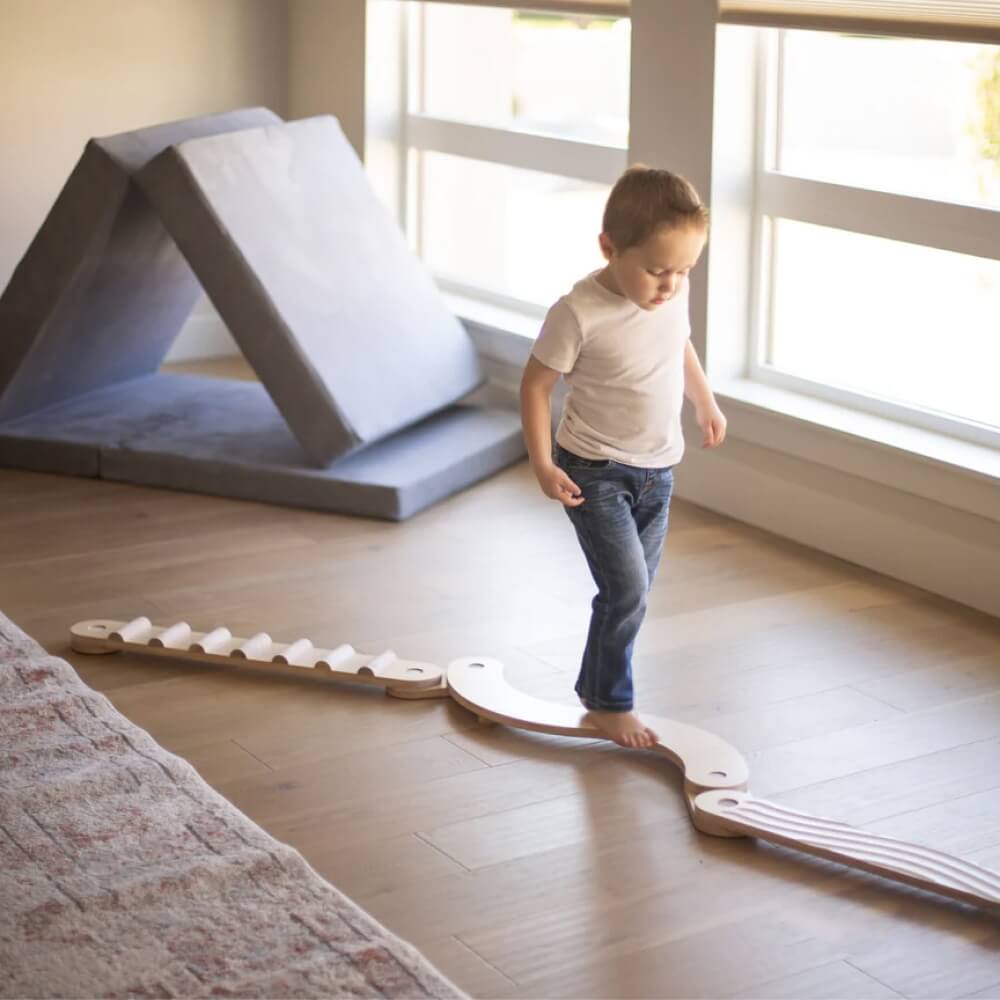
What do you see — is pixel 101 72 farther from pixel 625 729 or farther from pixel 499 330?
pixel 625 729

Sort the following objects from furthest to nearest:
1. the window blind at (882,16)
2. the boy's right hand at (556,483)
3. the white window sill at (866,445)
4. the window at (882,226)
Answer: the window at (882,226) → the white window sill at (866,445) → the window blind at (882,16) → the boy's right hand at (556,483)

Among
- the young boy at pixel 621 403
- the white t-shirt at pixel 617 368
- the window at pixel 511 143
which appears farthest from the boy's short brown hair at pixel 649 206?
the window at pixel 511 143

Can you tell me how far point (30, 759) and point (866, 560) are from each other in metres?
1.87

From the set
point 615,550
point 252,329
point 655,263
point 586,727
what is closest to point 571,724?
point 586,727

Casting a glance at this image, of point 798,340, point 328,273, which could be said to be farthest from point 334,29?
point 798,340

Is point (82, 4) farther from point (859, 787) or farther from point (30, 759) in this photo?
point (859, 787)

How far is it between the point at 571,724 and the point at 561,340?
63 centimetres

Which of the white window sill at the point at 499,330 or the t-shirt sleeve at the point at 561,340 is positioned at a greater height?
the t-shirt sleeve at the point at 561,340

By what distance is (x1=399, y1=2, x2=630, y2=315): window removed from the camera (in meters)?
4.38

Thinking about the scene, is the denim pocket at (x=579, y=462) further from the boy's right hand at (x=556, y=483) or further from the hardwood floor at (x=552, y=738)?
the hardwood floor at (x=552, y=738)

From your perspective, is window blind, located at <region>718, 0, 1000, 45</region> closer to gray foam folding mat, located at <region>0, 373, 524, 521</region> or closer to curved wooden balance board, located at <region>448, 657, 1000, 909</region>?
gray foam folding mat, located at <region>0, 373, 524, 521</region>

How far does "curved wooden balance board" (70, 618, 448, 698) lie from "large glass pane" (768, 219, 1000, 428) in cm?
138

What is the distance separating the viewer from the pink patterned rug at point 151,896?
180 cm

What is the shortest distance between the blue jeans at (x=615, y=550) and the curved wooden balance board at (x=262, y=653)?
0.32 meters
